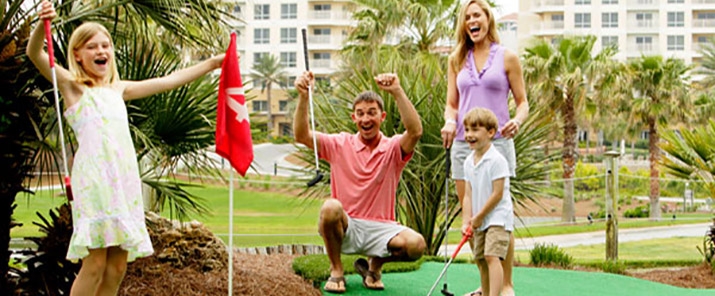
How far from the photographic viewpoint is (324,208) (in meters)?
5.14

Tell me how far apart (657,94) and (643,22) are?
101 ft

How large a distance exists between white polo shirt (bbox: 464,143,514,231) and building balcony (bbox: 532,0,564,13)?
58472mm

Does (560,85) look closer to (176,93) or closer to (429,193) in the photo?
(429,193)

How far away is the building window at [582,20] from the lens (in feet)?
200

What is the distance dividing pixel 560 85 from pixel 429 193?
64.8ft

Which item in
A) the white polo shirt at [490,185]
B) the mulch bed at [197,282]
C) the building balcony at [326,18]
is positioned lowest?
the mulch bed at [197,282]

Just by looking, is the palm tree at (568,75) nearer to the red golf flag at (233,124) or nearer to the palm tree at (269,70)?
the red golf flag at (233,124)

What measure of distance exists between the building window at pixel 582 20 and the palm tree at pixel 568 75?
3193 centimetres

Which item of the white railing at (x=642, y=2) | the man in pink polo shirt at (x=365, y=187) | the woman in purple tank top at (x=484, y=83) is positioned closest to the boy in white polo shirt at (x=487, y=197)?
the woman in purple tank top at (x=484, y=83)

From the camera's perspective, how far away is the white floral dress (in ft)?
12.1

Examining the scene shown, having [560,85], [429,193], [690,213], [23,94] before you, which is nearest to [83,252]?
[23,94]

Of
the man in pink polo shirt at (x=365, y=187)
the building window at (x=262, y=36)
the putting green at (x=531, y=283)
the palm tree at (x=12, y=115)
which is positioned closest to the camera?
the palm tree at (x=12, y=115)

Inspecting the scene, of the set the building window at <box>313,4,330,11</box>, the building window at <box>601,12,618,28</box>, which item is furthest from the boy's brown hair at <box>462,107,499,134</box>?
the building window at <box>313,4,330,11</box>

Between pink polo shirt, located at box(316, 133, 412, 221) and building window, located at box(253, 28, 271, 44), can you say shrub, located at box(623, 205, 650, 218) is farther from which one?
building window, located at box(253, 28, 271, 44)
